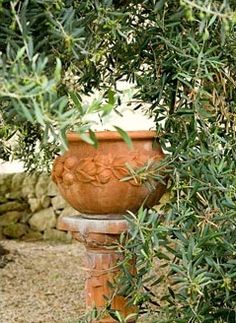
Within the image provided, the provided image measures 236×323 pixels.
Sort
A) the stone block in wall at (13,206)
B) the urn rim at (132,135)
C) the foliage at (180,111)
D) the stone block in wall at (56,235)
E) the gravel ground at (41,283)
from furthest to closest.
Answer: the stone block in wall at (13,206)
the stone block in wall at (56,235)
the gravel ground at (41,283)
the urn rim at (132,135)
the foliage at (180,111)

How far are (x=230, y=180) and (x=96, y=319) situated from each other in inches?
20.7

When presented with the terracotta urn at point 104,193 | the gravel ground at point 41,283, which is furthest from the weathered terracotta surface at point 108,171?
the gravel ground at point 41,283

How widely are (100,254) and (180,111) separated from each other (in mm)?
527

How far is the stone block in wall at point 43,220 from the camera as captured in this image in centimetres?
520

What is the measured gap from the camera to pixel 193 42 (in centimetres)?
139

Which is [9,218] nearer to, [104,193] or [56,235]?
[56,235]

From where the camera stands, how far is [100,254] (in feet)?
6.07

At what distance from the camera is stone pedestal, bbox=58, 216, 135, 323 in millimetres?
1796

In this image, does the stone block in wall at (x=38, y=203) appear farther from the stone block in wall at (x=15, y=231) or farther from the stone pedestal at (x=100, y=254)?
the stone pedestal at (x=100, y=254)

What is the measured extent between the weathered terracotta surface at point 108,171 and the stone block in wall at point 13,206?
11.3 feet

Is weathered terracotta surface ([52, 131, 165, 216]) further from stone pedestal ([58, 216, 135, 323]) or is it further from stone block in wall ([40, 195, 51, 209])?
stone block in wall ([40, 195, 51, 209])

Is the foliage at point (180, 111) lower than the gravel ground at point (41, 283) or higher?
higher

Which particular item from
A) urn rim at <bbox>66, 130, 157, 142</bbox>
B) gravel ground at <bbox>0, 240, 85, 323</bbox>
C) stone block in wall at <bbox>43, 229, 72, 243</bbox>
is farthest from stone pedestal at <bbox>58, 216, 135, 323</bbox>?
stone block in wall at <bbox>43, 229, 72, 243</bbox>

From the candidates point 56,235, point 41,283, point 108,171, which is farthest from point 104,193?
point 56,235
